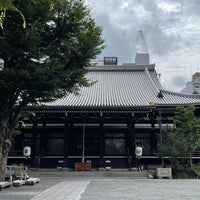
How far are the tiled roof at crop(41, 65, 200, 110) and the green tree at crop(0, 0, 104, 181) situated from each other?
5.08 meters

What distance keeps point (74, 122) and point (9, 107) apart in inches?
408

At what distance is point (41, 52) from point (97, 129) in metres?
11.8

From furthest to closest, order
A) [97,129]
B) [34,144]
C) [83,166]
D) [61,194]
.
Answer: [97,129] < [34,144] < [83,166] < [61,194]

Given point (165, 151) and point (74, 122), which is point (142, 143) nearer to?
point (165, 151)

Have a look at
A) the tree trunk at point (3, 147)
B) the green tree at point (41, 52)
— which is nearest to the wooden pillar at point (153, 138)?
the green tree at point (41, 52)

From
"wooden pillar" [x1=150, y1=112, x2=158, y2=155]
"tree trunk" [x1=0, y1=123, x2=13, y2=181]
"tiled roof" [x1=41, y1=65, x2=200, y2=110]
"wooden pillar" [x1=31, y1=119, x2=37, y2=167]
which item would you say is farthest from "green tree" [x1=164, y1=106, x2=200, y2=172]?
"tree trunk" [x1=0, y1=123, x2=13, y2=181]

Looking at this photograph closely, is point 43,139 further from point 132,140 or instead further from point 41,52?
point 41,52

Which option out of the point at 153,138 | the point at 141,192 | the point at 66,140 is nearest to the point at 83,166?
the point at 66,140

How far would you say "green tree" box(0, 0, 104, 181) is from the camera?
1062 cm

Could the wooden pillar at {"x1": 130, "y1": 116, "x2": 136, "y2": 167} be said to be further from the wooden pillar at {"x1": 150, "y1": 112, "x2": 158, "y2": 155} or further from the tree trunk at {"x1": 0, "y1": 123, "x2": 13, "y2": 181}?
the tree trunk at {"x1": 0, "y1": 123, "x2": 13, "y2": 181}

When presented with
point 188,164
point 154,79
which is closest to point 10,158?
point 188,164

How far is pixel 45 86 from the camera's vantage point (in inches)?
444

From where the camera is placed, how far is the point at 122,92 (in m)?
25.4

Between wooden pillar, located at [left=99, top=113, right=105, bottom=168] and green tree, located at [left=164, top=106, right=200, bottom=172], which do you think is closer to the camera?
green tree, located at [left=164, top=106, right=200, bottom=172]
